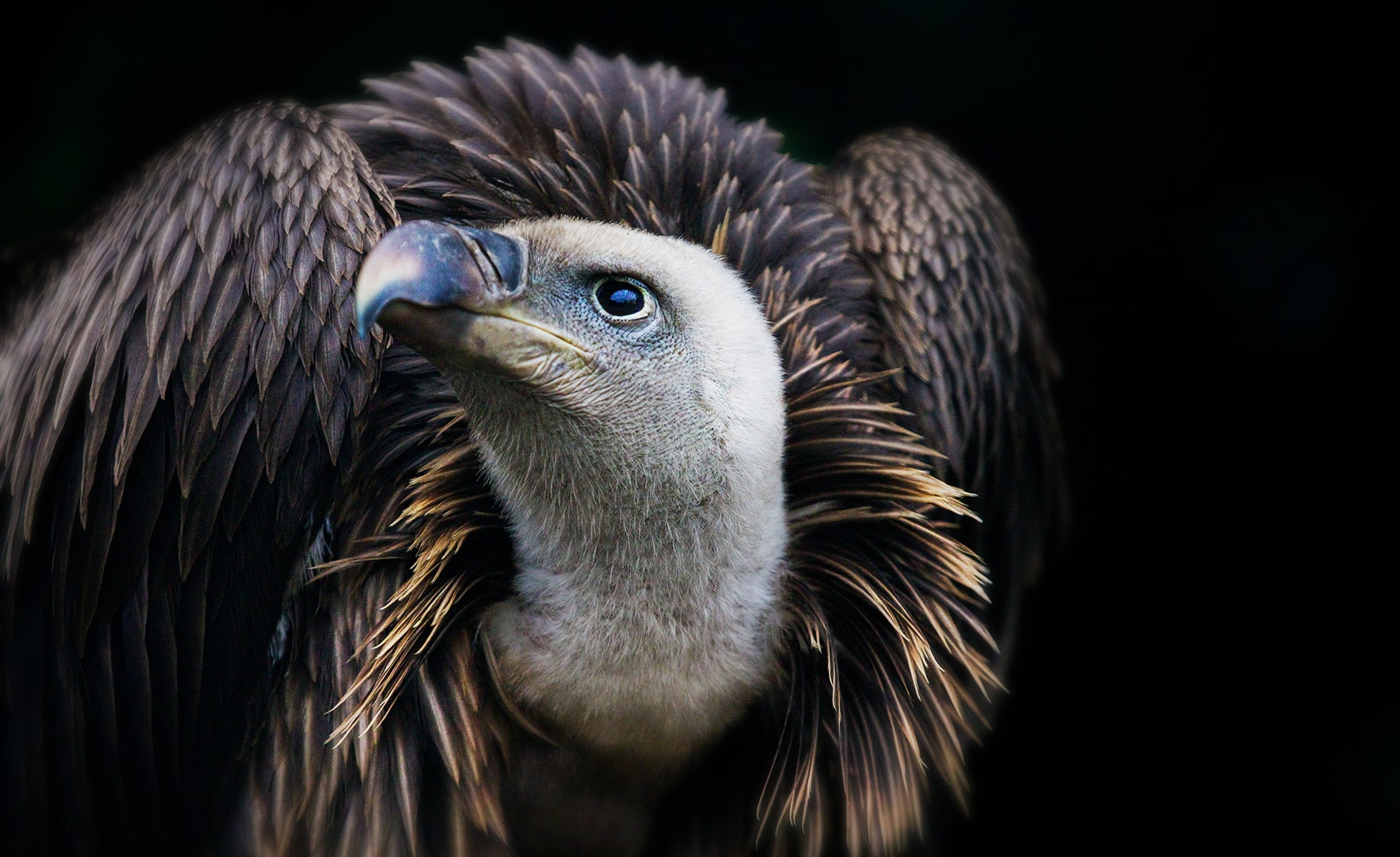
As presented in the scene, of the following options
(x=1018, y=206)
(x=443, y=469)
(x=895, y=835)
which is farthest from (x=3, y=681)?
(x=1018, y=206)

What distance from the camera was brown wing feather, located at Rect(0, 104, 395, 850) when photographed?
148cm

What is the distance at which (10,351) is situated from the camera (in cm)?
206

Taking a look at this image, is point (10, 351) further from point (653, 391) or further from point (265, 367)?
point (653, 391)

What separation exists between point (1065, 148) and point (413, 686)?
5.81 feet

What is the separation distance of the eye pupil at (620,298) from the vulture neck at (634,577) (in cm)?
→ 13

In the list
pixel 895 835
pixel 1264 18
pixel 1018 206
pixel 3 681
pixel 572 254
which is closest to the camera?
pixel 572 254

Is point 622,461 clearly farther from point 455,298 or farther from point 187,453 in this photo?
point 187,453

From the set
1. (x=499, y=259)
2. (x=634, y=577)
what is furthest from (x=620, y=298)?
(x=634, y=577)

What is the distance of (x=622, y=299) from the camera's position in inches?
53.6

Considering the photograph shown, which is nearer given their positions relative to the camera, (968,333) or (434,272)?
(434,272)

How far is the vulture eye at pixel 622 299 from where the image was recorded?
1358 mm

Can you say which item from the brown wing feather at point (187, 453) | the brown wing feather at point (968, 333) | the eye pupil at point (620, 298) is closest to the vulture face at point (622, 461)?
the eye pupil at point (620, 298)

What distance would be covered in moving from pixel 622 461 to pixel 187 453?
1.76 ft

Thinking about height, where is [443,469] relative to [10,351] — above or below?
below
